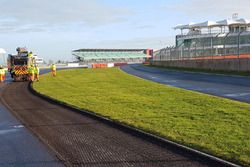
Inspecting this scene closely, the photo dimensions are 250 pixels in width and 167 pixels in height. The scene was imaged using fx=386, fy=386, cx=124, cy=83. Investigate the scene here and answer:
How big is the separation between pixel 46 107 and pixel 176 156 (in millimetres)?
8909

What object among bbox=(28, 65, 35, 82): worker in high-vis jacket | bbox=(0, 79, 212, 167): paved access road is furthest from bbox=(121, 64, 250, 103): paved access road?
bbox=(28, 65, 35, 82): worker in high-vis jacket

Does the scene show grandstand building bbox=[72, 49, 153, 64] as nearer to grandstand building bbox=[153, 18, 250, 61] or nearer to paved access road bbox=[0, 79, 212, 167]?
grandstand building bbox=[153, 18, 250, 61]

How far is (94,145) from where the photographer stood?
8.16m

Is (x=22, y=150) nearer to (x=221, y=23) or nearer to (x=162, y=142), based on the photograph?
(x=162, y=142)

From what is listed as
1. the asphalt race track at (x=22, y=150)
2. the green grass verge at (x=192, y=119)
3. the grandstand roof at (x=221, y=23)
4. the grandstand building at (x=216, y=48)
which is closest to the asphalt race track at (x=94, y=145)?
the asphalt race track at (x=22, y=150)

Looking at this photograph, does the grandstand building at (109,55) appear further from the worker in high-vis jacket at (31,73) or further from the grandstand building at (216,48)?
the worker in high-vis jacket at (31,73)

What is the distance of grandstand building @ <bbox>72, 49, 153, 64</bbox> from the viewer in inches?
5202

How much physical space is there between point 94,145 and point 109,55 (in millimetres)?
135687

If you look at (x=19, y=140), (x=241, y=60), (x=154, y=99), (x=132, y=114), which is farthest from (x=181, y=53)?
(x=19, y=140)

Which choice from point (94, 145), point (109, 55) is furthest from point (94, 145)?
point (109, 55)

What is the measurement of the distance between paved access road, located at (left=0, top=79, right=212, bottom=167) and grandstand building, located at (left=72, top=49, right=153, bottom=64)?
114 metres

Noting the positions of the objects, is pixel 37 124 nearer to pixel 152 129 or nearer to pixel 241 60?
pixel 152 129

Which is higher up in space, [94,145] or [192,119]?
[192,119]

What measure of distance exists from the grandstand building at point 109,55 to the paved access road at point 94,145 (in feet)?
375
